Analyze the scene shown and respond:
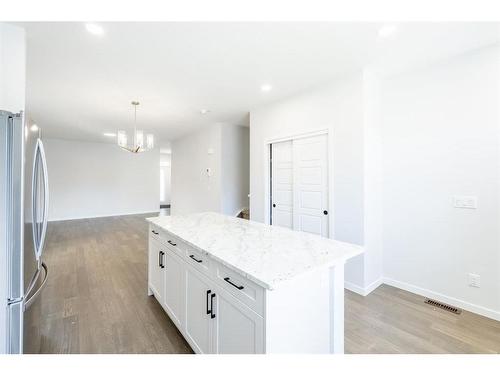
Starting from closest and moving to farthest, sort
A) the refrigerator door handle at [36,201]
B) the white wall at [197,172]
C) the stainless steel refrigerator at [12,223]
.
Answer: the stainless steel refrigerator at [12,223] → the refrigerator door handle at [36,201] → the white wall at [197,172]

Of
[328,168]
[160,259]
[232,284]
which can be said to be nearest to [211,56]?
[328,168]

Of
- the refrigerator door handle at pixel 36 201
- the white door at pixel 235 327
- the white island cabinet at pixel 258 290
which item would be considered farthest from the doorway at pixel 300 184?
the refrigerator door handle at pixel 36 201

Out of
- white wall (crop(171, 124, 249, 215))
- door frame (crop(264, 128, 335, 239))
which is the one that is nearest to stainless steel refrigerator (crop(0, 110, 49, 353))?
door frame (crop(264, 128, 335, 239))

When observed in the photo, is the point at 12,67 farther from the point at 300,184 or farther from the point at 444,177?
the point at 444,177

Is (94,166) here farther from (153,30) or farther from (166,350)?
(166,350)

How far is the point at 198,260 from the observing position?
5.02 ft

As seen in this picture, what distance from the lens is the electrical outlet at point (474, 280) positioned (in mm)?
2232

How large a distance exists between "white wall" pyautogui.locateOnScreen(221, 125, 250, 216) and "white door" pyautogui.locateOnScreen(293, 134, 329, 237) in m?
2.07

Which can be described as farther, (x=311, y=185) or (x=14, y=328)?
(x=311, y=185)

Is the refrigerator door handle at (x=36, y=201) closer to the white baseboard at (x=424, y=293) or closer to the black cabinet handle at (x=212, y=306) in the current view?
the black cabinet handle at (x=212, y=306)

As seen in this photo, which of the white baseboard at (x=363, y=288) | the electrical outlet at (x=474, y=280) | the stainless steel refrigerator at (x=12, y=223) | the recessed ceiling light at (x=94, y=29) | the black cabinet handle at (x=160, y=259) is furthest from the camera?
the white baseboard at (x=363, y=288)

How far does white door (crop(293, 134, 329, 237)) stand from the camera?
3.03 m

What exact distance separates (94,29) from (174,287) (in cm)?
226

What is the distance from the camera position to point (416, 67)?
2.59m
